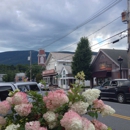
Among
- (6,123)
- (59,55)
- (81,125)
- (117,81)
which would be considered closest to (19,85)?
(6,123)

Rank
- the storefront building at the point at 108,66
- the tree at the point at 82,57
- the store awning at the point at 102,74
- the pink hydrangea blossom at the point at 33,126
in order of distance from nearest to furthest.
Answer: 1. the pink hydrangea blossom at the point at 33,126
2. the storefront building at the point at 108,66
3. the store awning at the point at 102,74
4. the tree at the point at 82,57

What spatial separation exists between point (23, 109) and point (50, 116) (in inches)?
10.9

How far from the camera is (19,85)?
790cm

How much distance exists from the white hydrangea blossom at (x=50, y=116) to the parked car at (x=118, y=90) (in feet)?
46.6

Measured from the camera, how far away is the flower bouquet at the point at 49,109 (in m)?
2.03

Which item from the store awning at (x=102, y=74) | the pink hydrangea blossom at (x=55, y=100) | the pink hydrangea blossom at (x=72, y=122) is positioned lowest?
the pink hydrangea blossom at (x=72, y=122)

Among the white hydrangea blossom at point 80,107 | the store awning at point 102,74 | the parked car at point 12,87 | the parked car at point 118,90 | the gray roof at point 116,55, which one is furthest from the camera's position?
the store awning at point 102,74

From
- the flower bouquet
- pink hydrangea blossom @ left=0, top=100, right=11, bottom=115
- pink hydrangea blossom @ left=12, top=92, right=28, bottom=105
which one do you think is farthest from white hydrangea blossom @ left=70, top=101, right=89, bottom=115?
pink hydrangea blossom @ left=0, top=100, right=11, bottom=115

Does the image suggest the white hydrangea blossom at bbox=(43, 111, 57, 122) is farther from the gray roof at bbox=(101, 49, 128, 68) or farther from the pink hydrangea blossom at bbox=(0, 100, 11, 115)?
the gray roof at bbox=(101, 49, 128, 68)

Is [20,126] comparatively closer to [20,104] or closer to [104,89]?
[20,104]

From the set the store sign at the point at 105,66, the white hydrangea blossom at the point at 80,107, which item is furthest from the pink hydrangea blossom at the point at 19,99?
the store sign at the point at 105,66

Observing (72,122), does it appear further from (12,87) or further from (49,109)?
(12,87)

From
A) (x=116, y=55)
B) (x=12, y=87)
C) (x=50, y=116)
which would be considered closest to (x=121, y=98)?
(x=12, y=87)

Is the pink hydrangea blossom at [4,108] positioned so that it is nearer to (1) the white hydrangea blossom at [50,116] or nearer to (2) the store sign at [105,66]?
(1) the white hydrangea blossom at [50,116]
